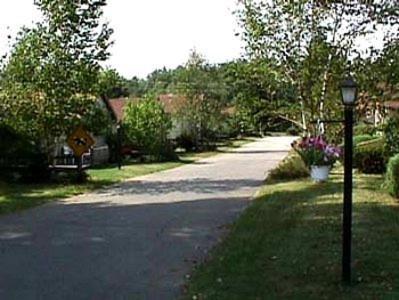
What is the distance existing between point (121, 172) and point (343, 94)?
81.9ft

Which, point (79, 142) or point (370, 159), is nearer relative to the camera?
point (370, 159)

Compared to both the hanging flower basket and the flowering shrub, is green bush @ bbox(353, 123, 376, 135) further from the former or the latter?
the hanging flower basket

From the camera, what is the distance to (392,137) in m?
21.3

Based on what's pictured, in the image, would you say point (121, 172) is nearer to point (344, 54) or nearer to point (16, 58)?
point (16, 58)

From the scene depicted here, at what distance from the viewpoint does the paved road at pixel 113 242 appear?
845cm

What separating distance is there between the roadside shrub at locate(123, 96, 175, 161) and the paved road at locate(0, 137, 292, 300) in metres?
22.2

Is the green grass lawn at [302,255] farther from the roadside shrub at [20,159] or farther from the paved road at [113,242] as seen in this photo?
the roadside shrub at [20,159]

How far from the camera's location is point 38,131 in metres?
25.2

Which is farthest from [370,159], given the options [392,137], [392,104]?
[392,137]

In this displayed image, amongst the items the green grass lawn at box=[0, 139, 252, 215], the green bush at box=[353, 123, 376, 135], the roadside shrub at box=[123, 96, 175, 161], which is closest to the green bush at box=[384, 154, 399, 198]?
the green grass lawn at box=[0, 139, 252, 215]

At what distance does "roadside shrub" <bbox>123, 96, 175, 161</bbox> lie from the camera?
44.5 meters

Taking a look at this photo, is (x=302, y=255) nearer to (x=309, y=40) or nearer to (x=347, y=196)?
(x=347, y=196)

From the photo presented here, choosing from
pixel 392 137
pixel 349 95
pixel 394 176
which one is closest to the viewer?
pixel 349 95

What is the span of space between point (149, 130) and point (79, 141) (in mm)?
19420
